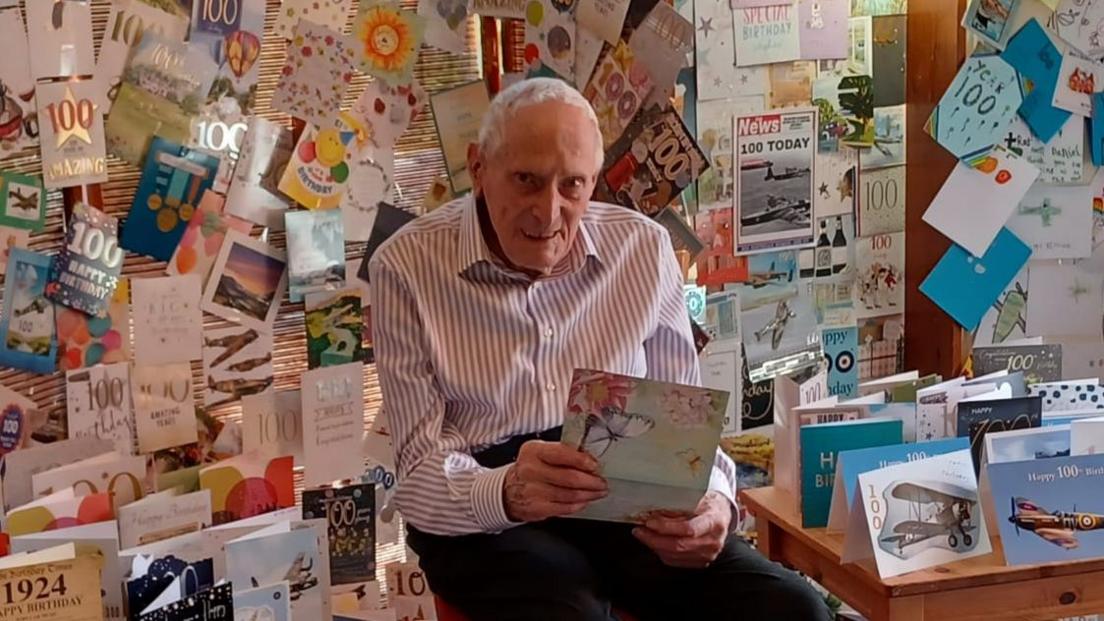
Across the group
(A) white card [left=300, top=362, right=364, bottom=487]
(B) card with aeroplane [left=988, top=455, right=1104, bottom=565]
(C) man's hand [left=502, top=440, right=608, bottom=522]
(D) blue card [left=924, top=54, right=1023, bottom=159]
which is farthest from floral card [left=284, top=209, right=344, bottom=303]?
(D) blue card [left=924, top=54, right=1023, bottom=159]

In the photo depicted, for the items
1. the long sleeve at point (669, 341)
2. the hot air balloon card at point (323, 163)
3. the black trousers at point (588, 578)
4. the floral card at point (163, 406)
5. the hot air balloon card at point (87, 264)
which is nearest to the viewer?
the black trousers at point (588, 578)

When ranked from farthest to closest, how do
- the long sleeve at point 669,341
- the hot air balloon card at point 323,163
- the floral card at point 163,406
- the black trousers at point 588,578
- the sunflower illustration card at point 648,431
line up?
the hot air balloon card at point 323,163, the floral card at point 163,406, the long sleeve at point 669,341, the black trousers at point 588,578, the sunflower illustration card at point 648,431

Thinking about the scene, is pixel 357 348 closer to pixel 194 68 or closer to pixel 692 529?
pixel 194 68

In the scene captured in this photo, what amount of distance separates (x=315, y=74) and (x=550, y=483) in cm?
102

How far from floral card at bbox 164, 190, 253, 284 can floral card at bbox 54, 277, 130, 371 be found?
97mm

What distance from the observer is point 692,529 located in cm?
189

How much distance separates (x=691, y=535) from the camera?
1893 millimetres

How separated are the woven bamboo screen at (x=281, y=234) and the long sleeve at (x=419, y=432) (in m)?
0.51

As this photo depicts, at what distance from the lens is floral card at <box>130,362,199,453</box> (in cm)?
238

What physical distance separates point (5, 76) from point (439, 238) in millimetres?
752

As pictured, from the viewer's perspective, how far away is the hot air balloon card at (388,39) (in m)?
2.51

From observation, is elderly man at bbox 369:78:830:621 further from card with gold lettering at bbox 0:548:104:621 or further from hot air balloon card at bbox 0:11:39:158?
hot air balloon card at bbox 0:11:39:158

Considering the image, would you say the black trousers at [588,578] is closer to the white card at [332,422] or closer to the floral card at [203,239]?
the white card at [332,422]

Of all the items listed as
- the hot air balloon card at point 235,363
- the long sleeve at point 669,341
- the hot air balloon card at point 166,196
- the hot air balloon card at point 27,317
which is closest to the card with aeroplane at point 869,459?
the long sleeve at point 669,341
